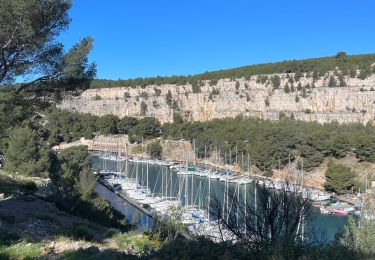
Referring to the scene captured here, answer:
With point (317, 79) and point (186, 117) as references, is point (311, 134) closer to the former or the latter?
point (317, 79)

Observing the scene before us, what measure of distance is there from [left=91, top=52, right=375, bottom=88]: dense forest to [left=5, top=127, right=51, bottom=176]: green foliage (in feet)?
155

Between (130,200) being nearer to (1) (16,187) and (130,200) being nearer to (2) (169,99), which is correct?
(1) (16,187)

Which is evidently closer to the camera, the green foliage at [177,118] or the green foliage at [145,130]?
the green foliage at [145,130]

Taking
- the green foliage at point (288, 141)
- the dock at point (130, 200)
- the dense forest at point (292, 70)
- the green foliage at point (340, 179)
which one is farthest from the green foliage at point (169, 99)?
the green foliage at point (340, 179)

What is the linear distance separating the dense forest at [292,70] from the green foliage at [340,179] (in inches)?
1363

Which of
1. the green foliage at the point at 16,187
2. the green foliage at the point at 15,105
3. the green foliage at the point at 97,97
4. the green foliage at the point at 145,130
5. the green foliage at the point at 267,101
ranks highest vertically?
the green foliage at the point at 97,97

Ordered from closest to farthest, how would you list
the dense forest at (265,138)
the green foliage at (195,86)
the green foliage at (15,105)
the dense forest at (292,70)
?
the green foliage at (15,105), the dense forest at (265,138), the dense forest at (292,70), the green foliage at (195,86)

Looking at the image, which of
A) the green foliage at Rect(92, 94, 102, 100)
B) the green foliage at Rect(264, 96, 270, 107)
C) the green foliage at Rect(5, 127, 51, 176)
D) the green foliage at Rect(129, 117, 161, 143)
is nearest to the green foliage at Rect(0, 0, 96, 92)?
the green foliage at Rect(5, 127, 51, 176)

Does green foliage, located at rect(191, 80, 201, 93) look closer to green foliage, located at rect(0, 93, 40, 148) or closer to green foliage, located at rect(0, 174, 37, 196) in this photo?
green foliage, located at rect(0, 174, 37, 196)

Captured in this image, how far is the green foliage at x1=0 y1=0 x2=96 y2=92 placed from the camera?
7496 millimetres

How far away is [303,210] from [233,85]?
7512 centimetres

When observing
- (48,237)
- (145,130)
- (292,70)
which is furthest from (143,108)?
(48,237)

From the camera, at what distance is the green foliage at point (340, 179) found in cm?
3616

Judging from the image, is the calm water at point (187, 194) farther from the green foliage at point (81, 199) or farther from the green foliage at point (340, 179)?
the green foliage at point (340, 179)
